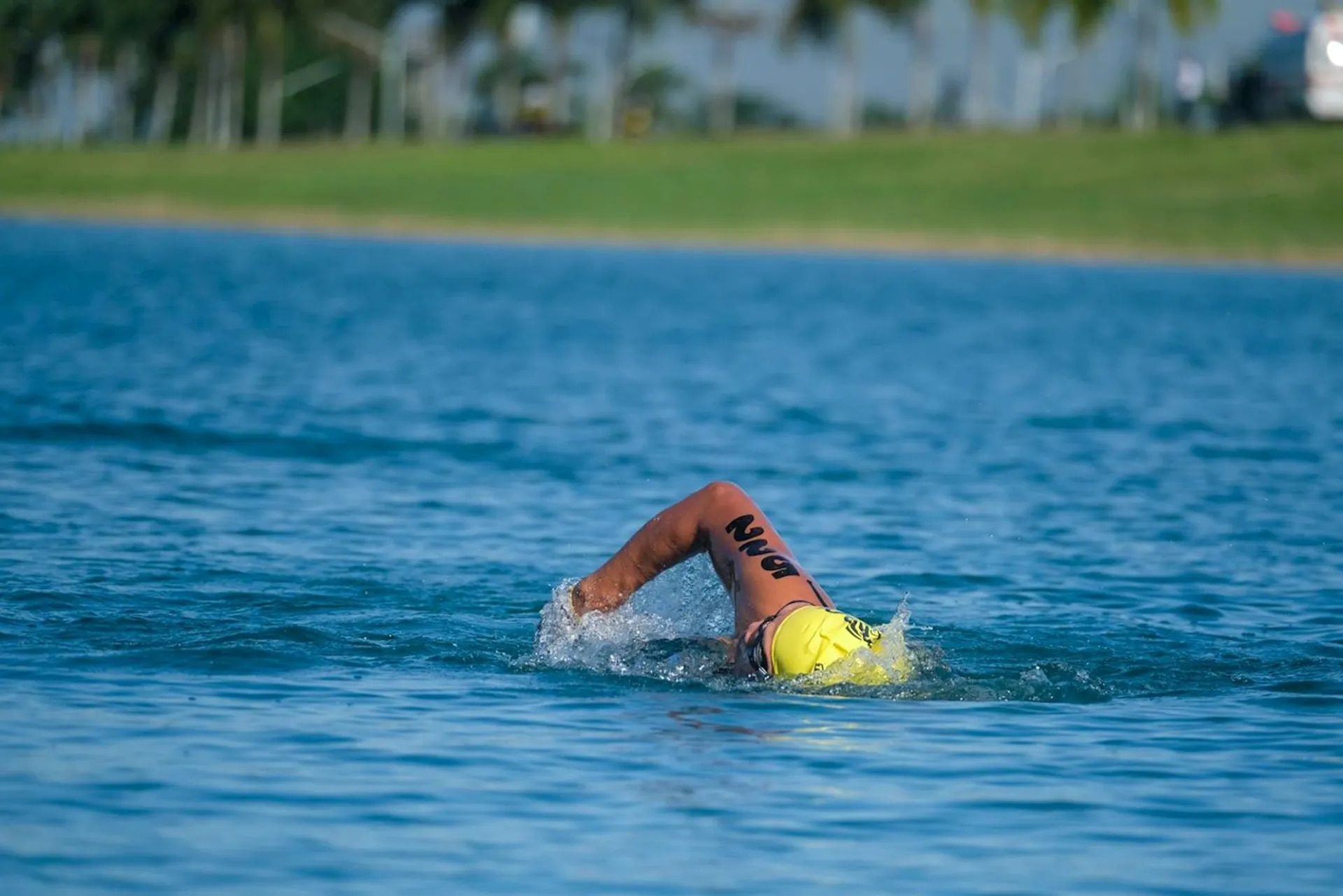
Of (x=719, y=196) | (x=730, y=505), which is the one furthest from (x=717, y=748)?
(x=719, y=196)

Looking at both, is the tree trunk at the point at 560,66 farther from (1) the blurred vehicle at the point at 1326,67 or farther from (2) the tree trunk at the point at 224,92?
(1) the blurred vehicle at the point at 1326,67

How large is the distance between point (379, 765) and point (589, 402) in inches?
731

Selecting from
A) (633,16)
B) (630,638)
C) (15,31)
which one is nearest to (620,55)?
(633,16)

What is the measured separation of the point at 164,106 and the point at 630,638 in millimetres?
138826

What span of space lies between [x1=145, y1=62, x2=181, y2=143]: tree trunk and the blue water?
10507 cm

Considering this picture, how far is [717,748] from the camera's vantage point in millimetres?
10055

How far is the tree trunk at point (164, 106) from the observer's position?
438 ft

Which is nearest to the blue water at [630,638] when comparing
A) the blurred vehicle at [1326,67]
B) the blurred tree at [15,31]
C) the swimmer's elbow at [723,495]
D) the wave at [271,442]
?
the wave at [271,442]

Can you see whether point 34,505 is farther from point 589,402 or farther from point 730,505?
point 589,402

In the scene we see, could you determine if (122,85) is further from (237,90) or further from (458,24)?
(458,24)

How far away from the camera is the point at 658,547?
440 inches

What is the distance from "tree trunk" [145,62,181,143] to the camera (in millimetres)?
133500

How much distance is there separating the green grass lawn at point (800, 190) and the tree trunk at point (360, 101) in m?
19.5

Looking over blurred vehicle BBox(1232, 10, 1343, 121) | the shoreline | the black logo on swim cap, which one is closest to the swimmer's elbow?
the black logo on swim cap
